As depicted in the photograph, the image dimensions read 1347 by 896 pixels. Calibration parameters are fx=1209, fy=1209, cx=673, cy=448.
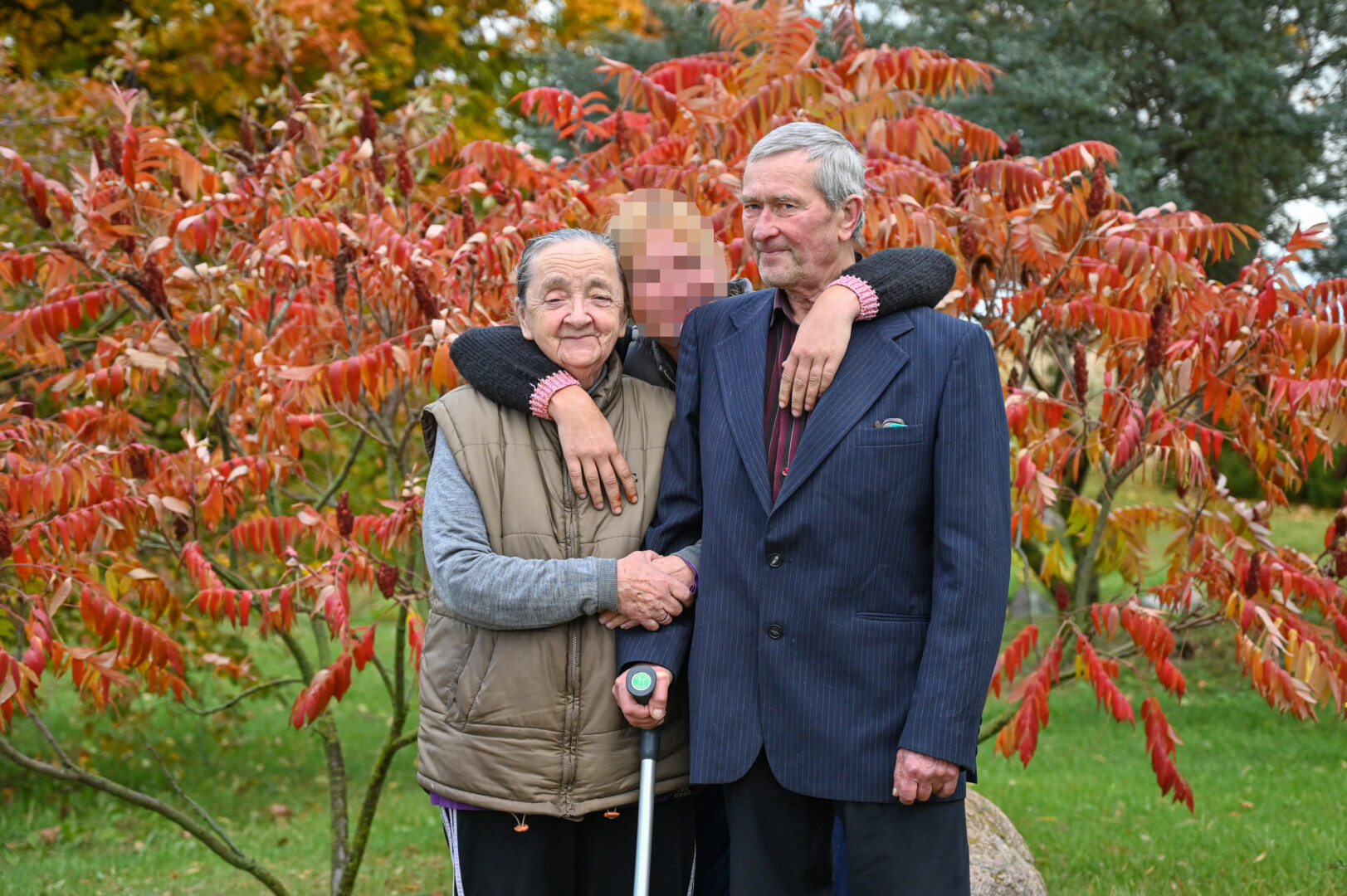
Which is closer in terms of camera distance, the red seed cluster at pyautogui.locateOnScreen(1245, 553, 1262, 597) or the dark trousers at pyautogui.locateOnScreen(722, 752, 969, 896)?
the dark trousers at pyautogui.locateOnScreen(722, 752, 969, 896)

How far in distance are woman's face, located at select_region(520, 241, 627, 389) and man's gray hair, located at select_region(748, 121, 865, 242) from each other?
427 mm

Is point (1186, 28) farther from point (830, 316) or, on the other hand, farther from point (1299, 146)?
point (830, 316)

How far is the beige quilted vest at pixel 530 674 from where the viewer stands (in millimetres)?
2645

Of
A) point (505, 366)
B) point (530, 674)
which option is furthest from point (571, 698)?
point (505, 366)

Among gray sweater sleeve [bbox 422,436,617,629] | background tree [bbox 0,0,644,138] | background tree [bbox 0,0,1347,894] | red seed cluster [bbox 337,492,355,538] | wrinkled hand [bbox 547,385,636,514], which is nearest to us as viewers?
gray sweater sleeve [bbox 422,436,617,629]

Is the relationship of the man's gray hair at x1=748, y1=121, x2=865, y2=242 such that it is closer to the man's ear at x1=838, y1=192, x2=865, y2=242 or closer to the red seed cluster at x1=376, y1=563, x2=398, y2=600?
the man's ear at x1=838, y1=192, x2=865, y2=242

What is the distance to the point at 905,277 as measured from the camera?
2.66 m

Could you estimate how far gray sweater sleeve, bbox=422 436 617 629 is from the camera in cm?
257

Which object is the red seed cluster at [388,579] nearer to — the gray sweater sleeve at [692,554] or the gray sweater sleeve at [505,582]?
the gray sweater sleeve at [505,582]

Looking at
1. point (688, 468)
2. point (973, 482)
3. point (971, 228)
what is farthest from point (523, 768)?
point (971, 228)

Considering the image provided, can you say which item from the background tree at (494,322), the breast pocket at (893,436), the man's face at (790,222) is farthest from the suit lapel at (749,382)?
the background tree at (494,322)

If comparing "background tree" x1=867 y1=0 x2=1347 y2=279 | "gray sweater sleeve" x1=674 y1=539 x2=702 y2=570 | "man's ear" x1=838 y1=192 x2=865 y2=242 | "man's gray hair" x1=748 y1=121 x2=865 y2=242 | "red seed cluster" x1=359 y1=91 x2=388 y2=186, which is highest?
"background tree" x1=867 y1=0 x2=1347 y2=279

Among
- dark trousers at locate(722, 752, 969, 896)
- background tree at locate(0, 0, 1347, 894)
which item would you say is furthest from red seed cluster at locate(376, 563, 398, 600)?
dark trousers at locate(722, 752, 969, 896)

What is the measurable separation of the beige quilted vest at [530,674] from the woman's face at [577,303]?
0.18 meters
